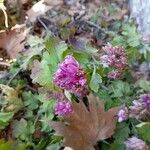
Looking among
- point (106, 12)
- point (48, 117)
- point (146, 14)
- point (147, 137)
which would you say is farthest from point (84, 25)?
point (147, 137)

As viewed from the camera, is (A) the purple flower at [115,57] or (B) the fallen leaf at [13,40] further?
(B) the fallen leaf at [13,40]

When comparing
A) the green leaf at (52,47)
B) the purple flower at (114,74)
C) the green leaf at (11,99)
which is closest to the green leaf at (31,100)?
the green leaf at (11,99)

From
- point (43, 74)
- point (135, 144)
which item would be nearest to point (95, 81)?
point (43, 74)

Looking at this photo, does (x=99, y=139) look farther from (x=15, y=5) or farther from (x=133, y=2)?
(x=15, y=5)

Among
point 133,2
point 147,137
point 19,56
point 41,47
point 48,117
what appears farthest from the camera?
point 133,2

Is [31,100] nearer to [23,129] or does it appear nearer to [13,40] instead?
[23,129]

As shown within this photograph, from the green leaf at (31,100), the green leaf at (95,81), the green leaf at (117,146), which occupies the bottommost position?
the green leaf at (117,146)

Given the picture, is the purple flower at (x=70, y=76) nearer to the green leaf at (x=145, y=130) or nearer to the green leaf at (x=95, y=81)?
the green leaf at (x=95, y=81)
